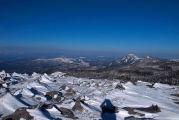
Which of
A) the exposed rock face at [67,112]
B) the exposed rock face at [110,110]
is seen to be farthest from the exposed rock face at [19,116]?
the exposed rock face at [110,110]

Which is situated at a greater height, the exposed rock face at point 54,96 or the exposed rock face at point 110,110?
the exposed rock face at point 110,110

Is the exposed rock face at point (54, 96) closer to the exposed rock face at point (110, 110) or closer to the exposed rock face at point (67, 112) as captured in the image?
A: the exposed rock face at point (67, 112)

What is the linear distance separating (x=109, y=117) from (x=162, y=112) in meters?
6.42

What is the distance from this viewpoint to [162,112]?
61.6 ft

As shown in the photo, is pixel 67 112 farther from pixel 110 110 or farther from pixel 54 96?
pixel 54 96

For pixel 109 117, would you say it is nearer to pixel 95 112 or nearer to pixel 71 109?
pixel 95 112

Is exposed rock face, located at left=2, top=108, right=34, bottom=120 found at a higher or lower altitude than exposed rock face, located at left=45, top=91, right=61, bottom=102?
higher

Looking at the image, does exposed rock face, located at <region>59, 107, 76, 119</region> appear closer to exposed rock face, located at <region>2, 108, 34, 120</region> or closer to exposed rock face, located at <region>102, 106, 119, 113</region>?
exposed rock face, located at <region>2, 108, 34, 120</region>

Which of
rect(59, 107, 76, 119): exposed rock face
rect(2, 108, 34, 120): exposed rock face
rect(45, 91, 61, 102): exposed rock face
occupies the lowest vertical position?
rect(45, 91, 61, 102): exposed rock face

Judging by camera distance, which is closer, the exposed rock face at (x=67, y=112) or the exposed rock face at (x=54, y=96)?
the exposed rock face at (x=67, y=112)

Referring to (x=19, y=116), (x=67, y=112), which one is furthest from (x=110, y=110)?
(x=19, y=116)

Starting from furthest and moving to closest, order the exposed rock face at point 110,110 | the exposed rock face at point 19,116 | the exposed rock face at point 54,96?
the exposed rock face at point 54,96, the exposed rock face at point 110,110, the exposed rock face at point 19,116

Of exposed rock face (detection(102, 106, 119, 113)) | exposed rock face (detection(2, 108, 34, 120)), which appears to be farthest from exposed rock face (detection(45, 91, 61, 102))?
exposed rock face (detection(2, 108, 34, 120))

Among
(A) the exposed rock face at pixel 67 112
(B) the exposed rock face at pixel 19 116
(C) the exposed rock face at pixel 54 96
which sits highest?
(B) the exposed rock face at pixel 19 116
